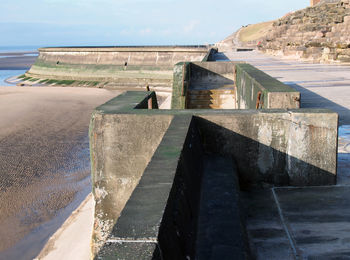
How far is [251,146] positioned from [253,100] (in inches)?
118

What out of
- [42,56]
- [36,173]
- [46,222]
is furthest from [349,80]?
[42,56]

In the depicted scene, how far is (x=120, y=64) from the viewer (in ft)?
150

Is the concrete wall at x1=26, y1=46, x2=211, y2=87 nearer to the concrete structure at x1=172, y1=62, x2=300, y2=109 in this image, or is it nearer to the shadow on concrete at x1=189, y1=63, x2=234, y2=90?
the shadow on concrete at x1=189, y1=63, x2=234, y2=90

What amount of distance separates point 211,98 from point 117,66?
3624cm

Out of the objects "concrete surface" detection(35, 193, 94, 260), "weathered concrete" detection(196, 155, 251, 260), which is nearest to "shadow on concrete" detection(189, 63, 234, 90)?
"concrete surface" detection(35, 193, 94, 260)

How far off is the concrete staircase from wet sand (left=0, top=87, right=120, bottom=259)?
4857 mm

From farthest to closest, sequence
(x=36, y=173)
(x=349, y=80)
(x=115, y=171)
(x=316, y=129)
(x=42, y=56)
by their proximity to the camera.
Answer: (x=42, y=56) → (x=36, y=173) → (x=349, y=80) → (x=115, y=171) → (x=316, y=129)

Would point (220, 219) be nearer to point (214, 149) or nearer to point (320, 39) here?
point (214, 149)

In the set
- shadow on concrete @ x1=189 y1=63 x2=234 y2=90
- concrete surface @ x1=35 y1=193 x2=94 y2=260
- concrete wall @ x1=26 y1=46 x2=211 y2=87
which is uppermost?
concrete wall @ x1=26 y1=46 x2=211 y2=87

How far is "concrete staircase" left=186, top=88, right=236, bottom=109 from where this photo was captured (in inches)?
443

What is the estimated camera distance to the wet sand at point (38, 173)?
32.1 ft

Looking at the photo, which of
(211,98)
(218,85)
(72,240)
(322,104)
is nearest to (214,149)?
(322,104)

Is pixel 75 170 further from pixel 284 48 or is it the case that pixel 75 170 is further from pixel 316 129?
pixel 284 48

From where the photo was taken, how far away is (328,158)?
3.96 m
